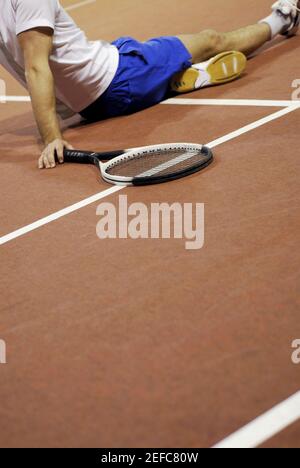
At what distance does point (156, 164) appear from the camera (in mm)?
3529

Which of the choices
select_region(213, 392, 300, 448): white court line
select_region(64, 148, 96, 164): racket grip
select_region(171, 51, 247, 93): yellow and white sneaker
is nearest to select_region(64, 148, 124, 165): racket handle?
select_region(64, 148, 96, 164): racket grip

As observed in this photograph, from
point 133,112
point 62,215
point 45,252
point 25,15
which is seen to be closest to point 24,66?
point 25,15

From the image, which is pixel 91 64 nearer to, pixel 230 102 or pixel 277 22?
pixel 230 102

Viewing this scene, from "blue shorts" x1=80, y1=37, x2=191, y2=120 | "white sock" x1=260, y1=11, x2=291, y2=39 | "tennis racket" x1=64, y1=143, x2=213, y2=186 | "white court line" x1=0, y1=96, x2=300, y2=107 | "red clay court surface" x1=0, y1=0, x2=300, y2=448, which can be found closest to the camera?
"red clay court surface" x1=0, y1=0, x2=300, y2=448

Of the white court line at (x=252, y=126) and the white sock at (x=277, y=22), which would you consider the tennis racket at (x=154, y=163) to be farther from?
the white sock at (x=277, y=22)

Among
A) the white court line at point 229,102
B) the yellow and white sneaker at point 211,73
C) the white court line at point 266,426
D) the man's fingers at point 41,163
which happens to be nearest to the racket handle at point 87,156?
the man's fingers at point 41,163

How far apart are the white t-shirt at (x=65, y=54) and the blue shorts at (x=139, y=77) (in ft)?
0.17

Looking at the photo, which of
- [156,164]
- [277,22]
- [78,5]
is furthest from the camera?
Result: [78,5]

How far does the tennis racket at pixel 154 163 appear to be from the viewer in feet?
11.2

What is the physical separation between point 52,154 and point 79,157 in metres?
0.14

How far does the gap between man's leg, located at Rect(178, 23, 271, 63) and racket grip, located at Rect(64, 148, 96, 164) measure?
127 centimetres

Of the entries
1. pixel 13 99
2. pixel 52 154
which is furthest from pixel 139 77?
pixel 13 99

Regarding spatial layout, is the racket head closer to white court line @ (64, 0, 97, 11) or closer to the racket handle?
the racket handle

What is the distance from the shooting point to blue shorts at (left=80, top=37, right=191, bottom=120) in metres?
4.43
